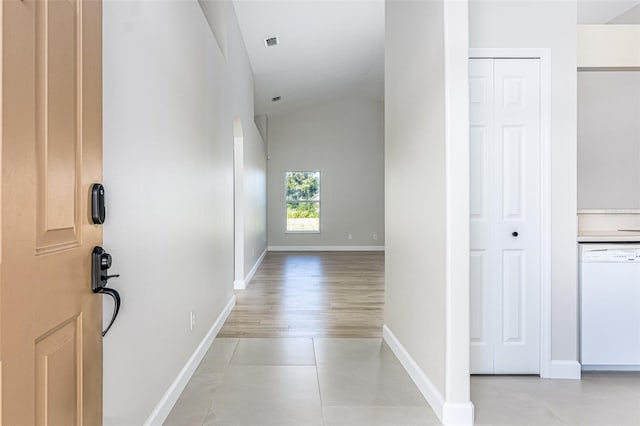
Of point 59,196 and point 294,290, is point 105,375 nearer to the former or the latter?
point 59,196

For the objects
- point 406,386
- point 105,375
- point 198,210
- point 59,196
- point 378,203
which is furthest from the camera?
point 378,203

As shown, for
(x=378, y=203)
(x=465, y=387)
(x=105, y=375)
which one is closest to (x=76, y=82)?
(x=105, y=375)

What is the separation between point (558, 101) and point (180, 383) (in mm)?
2889

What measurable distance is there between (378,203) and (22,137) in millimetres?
9871

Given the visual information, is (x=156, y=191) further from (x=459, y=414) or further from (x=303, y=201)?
(x=303, y=201)

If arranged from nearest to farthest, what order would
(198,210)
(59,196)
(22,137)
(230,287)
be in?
1. (22,137)
2. (59,196)
3. (198,210)
4. (230,287)

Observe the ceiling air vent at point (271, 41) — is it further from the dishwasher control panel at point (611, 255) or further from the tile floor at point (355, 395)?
the dishwasher control panel at point (611, 255)

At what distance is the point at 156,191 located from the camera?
195cm

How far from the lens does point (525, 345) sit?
8.38 ft

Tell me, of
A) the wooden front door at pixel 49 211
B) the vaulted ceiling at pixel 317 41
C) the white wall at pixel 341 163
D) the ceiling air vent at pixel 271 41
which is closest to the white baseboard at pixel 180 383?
the wooden front door at pixel 49 211

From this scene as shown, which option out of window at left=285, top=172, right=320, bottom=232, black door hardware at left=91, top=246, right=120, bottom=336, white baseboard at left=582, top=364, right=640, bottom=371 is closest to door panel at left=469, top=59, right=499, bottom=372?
white baseboard at left=582, top=364, right=640, bottom=371

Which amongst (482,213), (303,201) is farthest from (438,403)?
(303,201)

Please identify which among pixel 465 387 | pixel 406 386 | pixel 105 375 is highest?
pixel 105 375

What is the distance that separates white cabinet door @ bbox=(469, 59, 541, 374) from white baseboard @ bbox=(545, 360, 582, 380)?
0.30 feet
